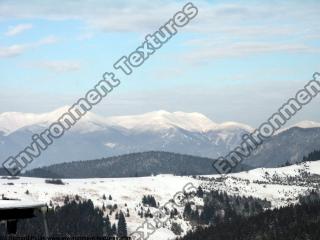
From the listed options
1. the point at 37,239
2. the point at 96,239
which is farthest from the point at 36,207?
the point at 96,239

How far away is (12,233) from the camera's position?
2659 cm

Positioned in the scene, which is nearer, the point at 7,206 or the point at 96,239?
the point at 7,206

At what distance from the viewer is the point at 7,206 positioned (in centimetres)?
2497

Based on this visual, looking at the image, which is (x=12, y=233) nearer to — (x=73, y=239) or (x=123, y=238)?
(x=73, y=239)

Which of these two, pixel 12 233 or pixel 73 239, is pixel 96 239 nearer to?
pixel 73 239

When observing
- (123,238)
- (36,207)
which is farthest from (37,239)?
(123,238)

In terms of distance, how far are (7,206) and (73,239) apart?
10.9ft

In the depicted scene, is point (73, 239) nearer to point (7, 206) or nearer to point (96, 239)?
point (96, 239)

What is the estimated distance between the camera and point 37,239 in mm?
25438

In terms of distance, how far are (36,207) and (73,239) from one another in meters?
2.18

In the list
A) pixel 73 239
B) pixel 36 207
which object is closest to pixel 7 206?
pixel 36 207

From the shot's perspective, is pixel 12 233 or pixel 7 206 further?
pixel 12 233

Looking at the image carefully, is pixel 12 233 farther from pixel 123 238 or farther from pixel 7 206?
pixel 123 238

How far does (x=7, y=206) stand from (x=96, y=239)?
13.2ft
